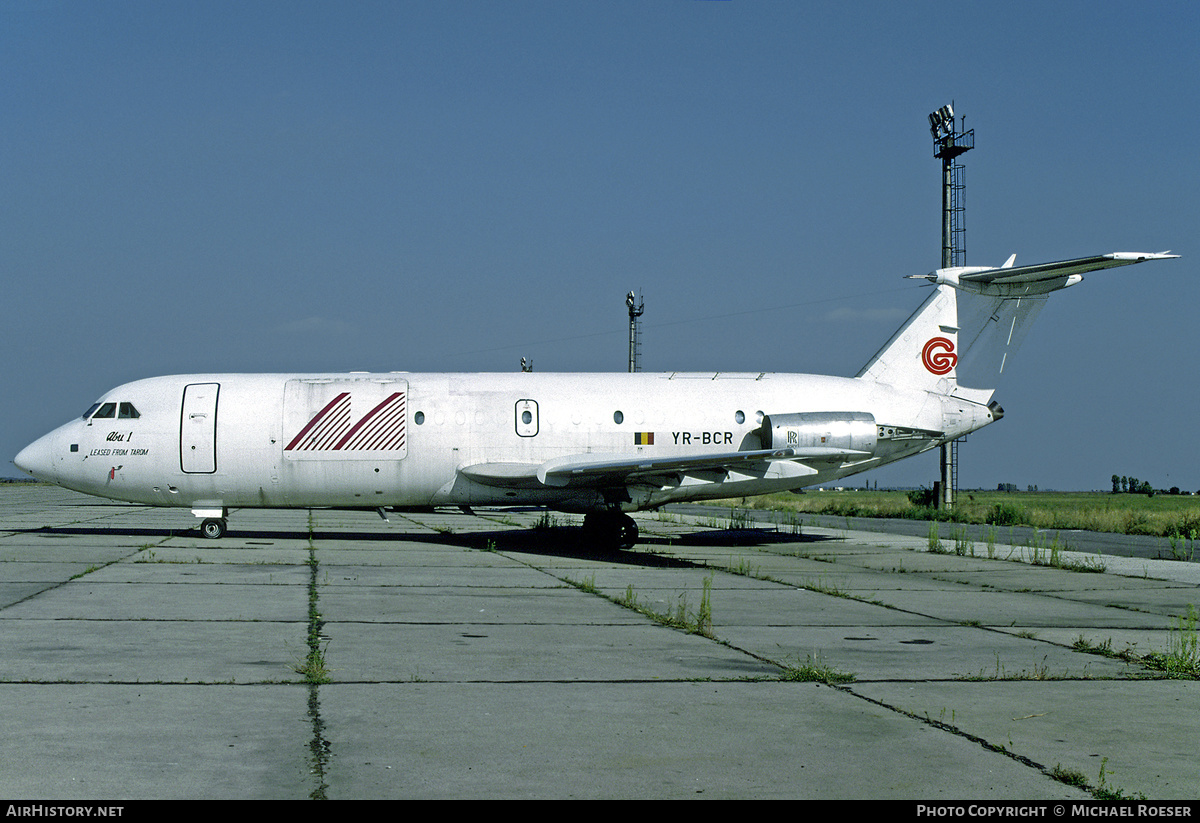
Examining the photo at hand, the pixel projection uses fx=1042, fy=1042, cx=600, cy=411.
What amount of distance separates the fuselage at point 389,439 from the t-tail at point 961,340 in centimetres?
214

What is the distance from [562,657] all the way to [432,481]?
12.3m

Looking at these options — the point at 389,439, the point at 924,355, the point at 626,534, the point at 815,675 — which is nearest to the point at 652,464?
the point at 626,534

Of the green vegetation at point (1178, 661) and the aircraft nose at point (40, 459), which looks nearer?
the green vegetation at point (1178, 661)

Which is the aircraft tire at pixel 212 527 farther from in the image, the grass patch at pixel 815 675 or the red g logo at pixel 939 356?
the grass patch at pixel 815 675

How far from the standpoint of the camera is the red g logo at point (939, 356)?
2320 centimetres

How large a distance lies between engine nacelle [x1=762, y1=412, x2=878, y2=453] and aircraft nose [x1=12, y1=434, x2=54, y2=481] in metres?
14.4

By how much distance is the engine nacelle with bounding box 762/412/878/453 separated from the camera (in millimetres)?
21219

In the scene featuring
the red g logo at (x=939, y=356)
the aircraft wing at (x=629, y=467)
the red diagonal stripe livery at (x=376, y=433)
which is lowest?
the aircraft wing at (x=629, y=467)

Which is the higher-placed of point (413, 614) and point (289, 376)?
point (289, 376)

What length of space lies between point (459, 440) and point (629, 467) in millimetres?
3770

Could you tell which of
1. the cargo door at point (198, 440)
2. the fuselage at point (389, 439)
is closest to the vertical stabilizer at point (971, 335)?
the fuselage at point (389, 439)
